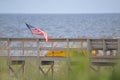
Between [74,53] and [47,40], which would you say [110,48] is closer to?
[47,40]

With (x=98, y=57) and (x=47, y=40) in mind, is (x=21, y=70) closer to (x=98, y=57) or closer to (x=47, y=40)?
(x=47, y=40)

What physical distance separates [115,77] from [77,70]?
0.33 meters

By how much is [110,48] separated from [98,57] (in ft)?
2.38

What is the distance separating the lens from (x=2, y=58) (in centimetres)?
1611

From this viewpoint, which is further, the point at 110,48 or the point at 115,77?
the point at 110,48

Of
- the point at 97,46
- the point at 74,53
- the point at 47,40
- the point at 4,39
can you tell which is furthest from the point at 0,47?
the point at 74,53

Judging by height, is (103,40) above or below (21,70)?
above

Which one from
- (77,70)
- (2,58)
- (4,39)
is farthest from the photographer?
(4,39)

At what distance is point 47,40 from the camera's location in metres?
16.6

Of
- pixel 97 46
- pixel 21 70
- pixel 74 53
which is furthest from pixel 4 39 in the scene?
pixel 74 53

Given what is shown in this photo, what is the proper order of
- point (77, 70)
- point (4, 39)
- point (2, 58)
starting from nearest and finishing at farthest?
point (77, 70)
point (2, 58)
point (4, 39)

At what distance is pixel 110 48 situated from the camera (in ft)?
54.5

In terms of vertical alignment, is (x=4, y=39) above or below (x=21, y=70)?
above

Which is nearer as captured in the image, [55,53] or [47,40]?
[47,40]
